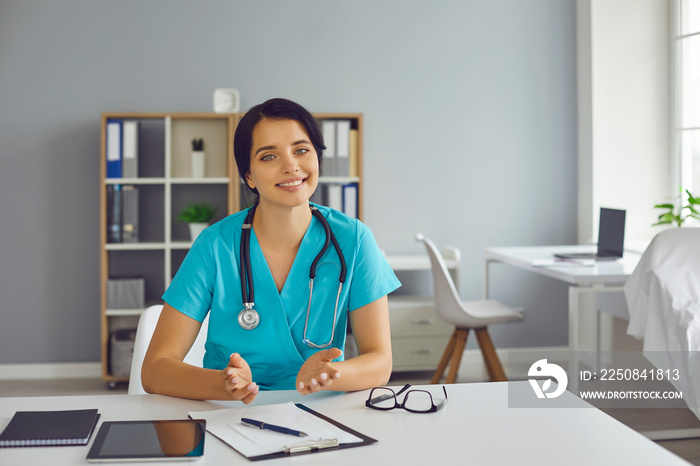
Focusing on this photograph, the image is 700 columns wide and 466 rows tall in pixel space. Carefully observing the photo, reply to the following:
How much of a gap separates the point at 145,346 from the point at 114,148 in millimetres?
2465

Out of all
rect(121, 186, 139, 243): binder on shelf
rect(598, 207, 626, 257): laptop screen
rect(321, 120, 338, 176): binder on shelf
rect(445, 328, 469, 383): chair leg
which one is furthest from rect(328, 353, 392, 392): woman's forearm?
rect(121, 186, 139, 243): binder on shelf

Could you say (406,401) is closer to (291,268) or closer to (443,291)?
(291,268)

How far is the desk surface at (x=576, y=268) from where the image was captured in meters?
2.78

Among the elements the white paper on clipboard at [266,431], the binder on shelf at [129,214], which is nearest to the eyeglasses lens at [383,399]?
the white paper on clipboard at [266,431]

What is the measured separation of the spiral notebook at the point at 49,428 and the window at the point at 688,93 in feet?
11.7

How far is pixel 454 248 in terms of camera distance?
4004 millimetres

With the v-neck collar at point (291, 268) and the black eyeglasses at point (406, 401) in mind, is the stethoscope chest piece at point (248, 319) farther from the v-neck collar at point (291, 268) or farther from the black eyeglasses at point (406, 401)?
the black eyeglasses at point (406, 401)

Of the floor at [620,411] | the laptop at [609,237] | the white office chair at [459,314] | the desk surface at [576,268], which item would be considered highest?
the laptop at [609,237]

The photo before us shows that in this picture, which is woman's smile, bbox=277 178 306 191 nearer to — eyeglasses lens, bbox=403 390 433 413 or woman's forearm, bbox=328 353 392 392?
woman's forearm, bbox=328 353 392 392

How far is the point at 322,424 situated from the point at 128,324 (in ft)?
10.2

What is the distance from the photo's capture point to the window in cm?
387

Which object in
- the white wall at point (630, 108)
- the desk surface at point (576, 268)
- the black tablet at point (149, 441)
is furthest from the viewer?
the white wall at point (630, 108)

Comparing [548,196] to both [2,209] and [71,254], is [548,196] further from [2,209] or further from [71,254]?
[2,209]

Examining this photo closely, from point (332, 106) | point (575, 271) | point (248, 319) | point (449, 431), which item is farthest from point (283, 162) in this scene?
point (332, 106)
